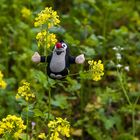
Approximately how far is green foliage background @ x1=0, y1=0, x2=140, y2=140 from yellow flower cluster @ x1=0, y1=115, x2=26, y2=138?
21.8 inches

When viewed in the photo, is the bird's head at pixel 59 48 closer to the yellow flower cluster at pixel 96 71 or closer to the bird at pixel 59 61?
the bird at pixel 59 61

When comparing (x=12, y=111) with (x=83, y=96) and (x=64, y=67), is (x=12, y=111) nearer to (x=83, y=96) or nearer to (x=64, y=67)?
(x=83, y=96)

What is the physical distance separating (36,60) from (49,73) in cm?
8

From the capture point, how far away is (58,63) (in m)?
2.02

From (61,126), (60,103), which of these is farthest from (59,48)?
(60,103)

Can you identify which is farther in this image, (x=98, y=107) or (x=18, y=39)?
(x=18, y=39)

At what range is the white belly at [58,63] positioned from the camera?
2018 millimetres

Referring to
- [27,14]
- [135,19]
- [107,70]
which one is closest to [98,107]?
[107,70]

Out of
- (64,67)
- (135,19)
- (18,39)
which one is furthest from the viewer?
(135,19)

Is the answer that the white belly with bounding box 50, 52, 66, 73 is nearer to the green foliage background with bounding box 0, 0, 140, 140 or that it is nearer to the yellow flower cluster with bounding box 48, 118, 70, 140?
the yellow flower cluster with bounding box 48, 118, 70, 140

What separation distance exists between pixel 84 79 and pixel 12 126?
1.38 meters

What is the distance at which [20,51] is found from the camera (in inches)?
150

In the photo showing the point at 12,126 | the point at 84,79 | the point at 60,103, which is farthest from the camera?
the point at 84,79

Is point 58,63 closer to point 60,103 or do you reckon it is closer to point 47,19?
point 47,19
